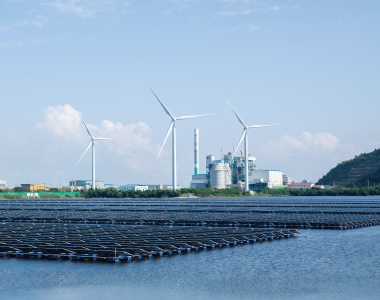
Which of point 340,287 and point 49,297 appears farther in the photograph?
point 340,287

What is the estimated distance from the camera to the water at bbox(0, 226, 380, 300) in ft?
87.5

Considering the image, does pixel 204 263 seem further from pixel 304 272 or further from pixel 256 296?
pixel 256 296

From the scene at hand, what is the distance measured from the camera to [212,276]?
3131 cm

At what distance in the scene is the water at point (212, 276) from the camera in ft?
87.5

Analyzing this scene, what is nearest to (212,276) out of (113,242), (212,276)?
(212,276)

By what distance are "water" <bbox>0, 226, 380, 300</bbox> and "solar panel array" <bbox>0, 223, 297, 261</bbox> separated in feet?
5.26

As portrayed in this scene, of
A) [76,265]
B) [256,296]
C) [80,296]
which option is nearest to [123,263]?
[76,265]

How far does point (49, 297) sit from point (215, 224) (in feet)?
137

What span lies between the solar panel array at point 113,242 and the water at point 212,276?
1604 millimetres

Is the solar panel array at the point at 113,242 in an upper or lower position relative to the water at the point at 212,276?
upper

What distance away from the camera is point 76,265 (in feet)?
114

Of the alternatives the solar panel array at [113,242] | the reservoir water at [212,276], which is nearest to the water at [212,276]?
the reservoir water at [212,276]

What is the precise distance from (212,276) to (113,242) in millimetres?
14602

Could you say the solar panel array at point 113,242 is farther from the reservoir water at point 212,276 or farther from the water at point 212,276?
the water at point 212,276
